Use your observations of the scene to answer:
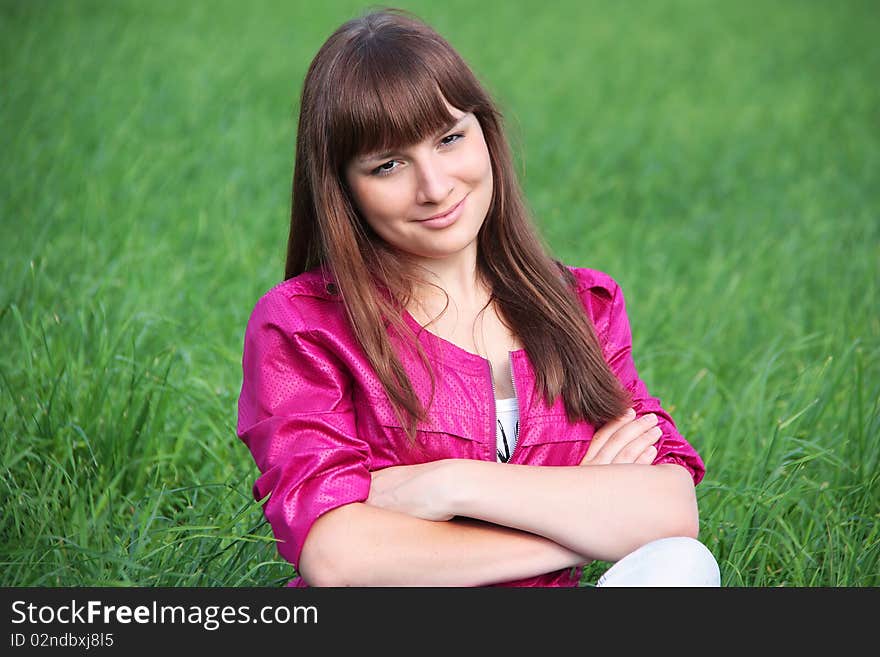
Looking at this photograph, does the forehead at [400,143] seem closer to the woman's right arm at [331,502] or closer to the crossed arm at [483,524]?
the woman's right arm at [331,502]

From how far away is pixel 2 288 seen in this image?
367 cm

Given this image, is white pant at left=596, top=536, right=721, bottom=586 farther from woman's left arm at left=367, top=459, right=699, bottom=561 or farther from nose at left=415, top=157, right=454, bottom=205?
nose at left=415, top=157, right=454, bottom=205

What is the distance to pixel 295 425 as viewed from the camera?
1944mm

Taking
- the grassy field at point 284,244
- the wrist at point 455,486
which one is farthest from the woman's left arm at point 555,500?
the grassy field at point 284,244

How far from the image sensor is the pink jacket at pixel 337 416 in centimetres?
192

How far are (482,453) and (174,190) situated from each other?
3.37 metres

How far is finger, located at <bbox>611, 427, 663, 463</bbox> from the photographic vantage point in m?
2.11

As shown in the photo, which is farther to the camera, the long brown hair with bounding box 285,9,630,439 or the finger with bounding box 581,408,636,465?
the finger with bounding box 581,408,636,465

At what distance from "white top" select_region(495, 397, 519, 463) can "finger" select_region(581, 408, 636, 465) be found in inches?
5.6

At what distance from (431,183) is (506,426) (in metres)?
0.43

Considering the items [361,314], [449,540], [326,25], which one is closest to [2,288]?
[361,314]

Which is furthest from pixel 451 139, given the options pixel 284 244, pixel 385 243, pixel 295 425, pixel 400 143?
pixel 284 244

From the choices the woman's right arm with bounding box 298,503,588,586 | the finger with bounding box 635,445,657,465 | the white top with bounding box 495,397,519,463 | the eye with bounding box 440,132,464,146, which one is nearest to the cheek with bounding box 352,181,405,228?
the eye with bounding box 440,132,464,146

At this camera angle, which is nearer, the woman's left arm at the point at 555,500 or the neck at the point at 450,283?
the woman's left arm at the point at 555,500
